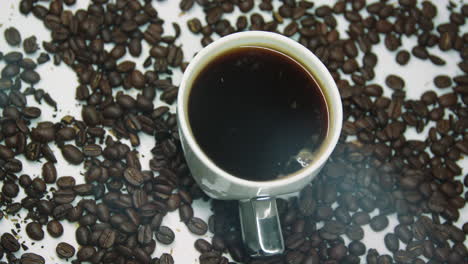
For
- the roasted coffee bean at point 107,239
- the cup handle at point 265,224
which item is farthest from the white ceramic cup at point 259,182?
the roasted coffee bean at point 107,239

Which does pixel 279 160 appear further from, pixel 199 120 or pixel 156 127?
pixel 156 127

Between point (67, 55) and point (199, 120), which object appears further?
point (67, 55)

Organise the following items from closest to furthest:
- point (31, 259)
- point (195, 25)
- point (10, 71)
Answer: point (31, 259)
point (10, 71)
point (195, 25)

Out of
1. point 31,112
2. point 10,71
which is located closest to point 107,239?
point 31,112

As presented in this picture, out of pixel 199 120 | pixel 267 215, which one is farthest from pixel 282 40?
pixel 267 215

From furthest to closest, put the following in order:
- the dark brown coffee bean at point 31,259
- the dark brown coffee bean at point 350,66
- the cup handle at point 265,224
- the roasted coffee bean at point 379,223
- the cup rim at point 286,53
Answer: the dark brown coffee bean at point 350,66, the roasted coffee bean at point 379,223, the dark brown coffee bean at point 31,259, the cup handle at point 265,224, the cup rim at point 286,53

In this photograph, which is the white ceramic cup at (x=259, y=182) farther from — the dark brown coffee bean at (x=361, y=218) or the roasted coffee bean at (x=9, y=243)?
the roasted coffee bean at (x=9, y=243)

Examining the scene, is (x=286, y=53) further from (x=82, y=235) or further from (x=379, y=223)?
(x=82, y=235)
